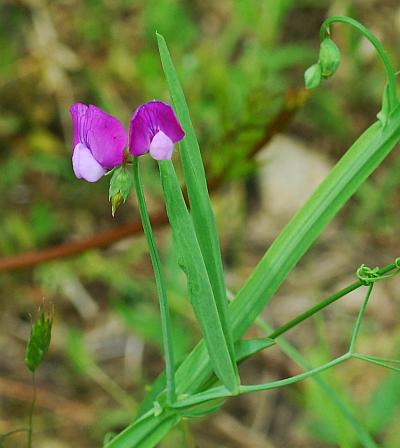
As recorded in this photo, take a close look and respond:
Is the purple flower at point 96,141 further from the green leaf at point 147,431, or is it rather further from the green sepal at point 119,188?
the green leaf at point 147,431

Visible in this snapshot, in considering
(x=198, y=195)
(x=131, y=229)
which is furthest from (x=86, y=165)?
(x=131, y=229)

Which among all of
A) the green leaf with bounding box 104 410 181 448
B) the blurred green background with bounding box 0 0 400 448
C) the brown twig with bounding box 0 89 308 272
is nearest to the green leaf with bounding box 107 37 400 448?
the green leaf with bounding box 104 410 181 448

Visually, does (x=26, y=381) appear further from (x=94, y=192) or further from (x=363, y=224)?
(x=363, y=224)

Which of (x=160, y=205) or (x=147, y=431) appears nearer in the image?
(x=147, y=431)

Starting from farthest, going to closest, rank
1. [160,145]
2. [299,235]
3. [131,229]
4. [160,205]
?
[160,205], [131,229], [299,235], [160,145]

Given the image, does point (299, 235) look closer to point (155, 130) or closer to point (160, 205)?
point (155, 130)
